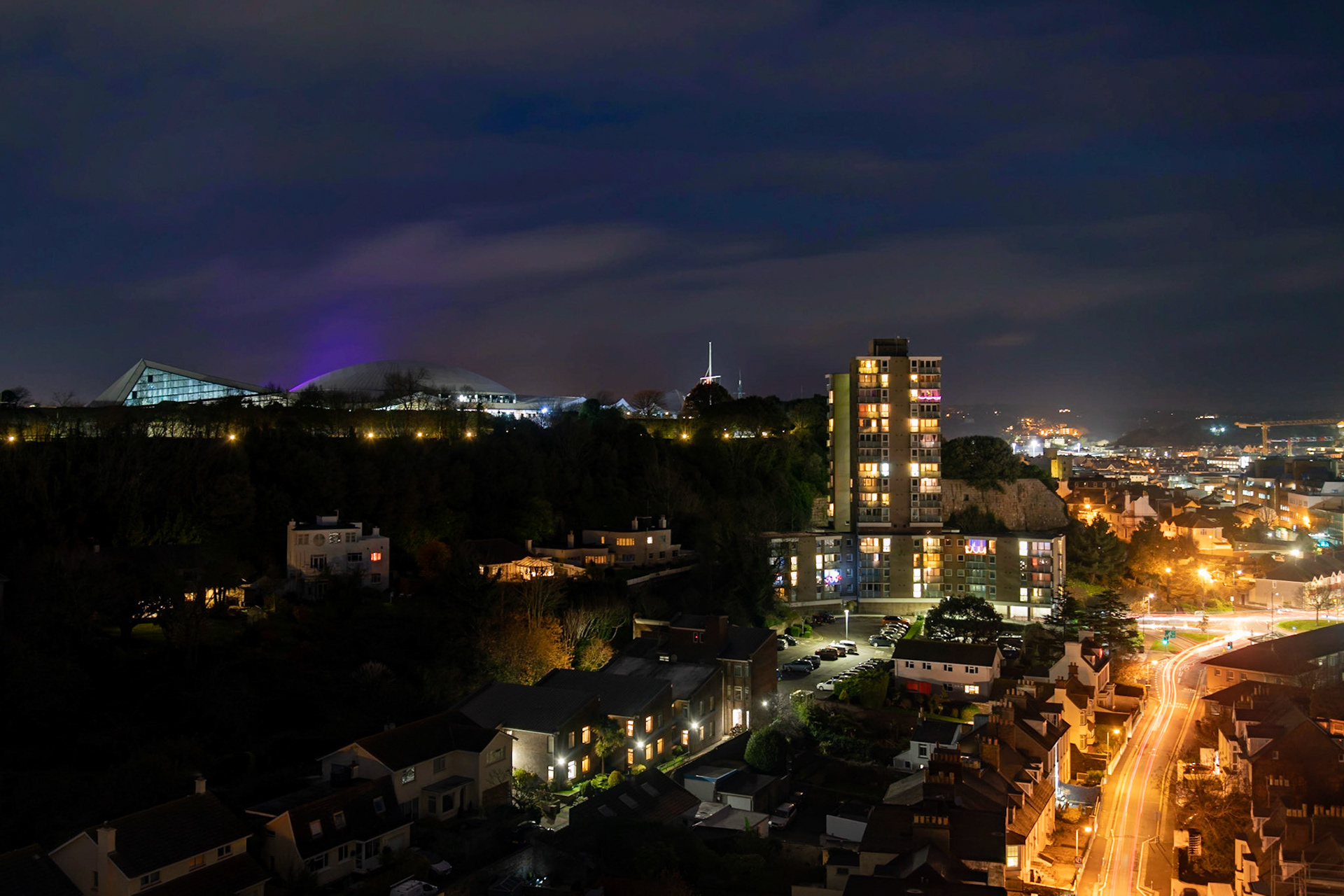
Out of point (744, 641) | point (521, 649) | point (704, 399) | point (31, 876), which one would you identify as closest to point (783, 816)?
point (744, 641)

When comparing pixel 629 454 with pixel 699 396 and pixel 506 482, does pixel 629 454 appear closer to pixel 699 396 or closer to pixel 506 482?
pixel 506 482

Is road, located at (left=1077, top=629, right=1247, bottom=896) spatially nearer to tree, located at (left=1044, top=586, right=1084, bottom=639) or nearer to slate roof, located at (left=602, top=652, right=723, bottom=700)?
tree, located at (left=1044, top=586, right=1084, bottom=639)

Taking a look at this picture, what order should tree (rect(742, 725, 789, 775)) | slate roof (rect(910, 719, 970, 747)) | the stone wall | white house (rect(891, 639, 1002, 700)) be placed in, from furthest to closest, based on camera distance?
the stone wall → white house (rect(891, 639, 1002, 700)) → tree (rect(742, 725, 789, 775)) → slate roof (rect(910, 719, 970, 747))

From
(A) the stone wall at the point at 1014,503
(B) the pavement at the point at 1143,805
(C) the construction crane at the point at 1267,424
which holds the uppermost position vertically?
(C) the construction crane at the point at 1267,424

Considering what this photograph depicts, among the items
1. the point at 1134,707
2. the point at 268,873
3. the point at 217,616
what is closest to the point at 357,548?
the point at 217,616

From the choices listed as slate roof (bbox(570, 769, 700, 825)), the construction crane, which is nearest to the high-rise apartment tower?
slate roof (bbox(570, 769, 700, 825))

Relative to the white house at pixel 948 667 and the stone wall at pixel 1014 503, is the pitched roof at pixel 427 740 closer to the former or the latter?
the white house at pixel 948 667

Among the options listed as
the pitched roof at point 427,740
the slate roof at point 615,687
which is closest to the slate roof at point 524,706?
the slate roof at point 615,687

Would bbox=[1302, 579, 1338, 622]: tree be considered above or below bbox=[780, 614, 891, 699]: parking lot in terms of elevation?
above
